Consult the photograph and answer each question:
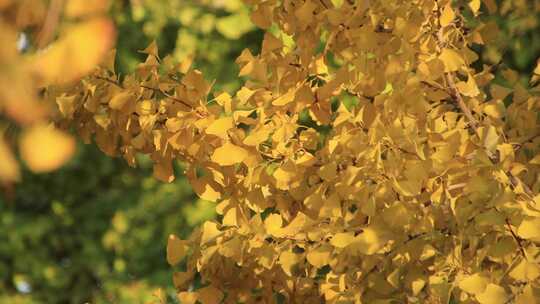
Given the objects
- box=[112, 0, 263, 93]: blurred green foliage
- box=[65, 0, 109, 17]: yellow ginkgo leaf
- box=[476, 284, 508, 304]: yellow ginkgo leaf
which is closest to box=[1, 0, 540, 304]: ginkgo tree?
box=[476, 284, 508, 304]: yellow ginkgo leaf

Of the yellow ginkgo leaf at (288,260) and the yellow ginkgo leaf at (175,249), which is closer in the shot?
the yellow ginkgo leaf at (288,260)

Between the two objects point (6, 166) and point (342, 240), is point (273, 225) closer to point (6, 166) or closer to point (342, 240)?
point (342, 240)

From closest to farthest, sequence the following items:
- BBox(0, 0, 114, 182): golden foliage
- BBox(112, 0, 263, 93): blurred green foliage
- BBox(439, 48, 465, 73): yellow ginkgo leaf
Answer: BBox(0, 0, 114, 182): golden foliage
BBox(439, 48, 465, 73): yellow ginkgo leaf
BBox(112, 0, 263, 93): blurred green foliage

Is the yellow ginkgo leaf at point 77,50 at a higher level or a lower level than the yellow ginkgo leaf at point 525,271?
higher

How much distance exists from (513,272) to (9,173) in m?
1.09

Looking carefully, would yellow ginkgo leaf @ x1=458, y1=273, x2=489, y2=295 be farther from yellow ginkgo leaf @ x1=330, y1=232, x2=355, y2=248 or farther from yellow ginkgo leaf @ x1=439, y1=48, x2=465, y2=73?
yellow ginkgo leaf @ x1=439, y1=48, x2=465, y2=73

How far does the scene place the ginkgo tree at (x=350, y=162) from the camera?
1.65 m

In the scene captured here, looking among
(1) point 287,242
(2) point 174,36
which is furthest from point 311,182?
(2) point 174,36

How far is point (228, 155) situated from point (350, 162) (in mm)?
229

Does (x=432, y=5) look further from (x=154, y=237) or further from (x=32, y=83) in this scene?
(x=154, y=237)

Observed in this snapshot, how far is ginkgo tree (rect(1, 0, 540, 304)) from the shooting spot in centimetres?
165

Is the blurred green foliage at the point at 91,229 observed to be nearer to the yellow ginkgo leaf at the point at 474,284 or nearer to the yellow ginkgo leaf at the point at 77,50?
the yellow ginkgo leaf at the point at 474,284

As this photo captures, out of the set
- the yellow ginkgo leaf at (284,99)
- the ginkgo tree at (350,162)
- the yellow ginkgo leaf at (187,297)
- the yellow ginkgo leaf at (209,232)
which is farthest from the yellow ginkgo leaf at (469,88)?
the yellow ginkgo leaf at (187,297)

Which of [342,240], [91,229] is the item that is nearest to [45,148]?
[342,240]
